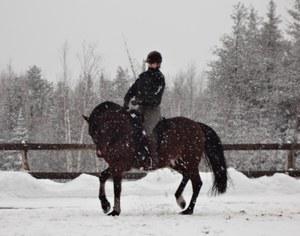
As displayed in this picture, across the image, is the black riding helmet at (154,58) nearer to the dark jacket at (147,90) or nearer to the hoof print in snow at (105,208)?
the dark jacket at (147,90)

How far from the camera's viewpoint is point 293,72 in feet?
103

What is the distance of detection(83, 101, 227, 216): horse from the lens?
8125mm

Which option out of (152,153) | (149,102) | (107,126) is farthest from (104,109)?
(152,153)

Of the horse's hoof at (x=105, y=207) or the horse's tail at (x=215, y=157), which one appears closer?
the horse's hoof at (x=105, y=207)

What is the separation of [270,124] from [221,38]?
8.61 m

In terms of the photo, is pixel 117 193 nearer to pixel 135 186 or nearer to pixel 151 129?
pixel 151 129

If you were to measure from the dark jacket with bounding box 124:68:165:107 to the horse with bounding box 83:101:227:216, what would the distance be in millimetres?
331

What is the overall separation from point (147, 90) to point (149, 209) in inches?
89.3

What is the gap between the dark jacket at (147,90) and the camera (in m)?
8.33

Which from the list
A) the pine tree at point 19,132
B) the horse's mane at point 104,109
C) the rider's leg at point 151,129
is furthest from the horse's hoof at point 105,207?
the pine tree at point 19,132

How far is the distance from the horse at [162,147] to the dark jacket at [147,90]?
13.0 inches

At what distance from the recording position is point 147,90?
27.3 ft

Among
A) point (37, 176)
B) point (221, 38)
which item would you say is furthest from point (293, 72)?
point (37, 176)

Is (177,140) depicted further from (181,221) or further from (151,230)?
(151,230)
